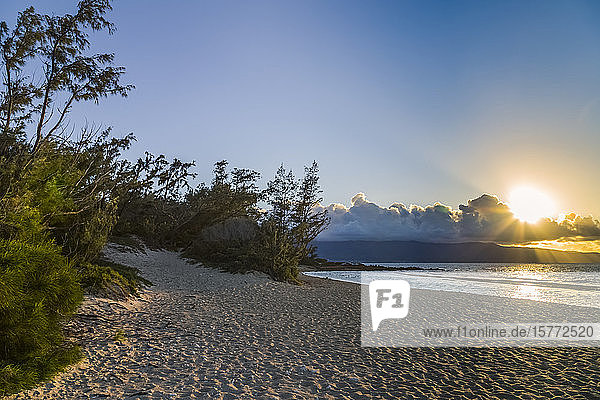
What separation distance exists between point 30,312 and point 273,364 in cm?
406

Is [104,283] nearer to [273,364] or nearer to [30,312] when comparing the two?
[30,312]

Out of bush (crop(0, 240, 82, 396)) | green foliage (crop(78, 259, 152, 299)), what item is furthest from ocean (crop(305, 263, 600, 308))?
bush (crop(0, 240, 82, 396))

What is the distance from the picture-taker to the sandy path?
19.8 ft

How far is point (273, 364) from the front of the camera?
729cm

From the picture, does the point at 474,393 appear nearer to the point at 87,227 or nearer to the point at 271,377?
the point at 271,377

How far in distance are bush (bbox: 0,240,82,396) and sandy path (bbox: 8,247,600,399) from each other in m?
0.42

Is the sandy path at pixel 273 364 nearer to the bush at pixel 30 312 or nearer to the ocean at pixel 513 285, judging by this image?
the bush at pixel 30 312

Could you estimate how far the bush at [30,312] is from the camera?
16.3ft

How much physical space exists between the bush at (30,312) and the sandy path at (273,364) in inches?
16.6

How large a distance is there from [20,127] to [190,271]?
16.2 meters

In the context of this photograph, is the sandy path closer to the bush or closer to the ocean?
the bush

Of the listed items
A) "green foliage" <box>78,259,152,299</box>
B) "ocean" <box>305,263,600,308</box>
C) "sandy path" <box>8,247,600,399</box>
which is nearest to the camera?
"sandy path" <box>8,247,600,399</box>

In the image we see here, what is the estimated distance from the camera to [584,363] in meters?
8.00

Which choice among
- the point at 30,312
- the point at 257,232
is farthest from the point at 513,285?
the point at 30,312
